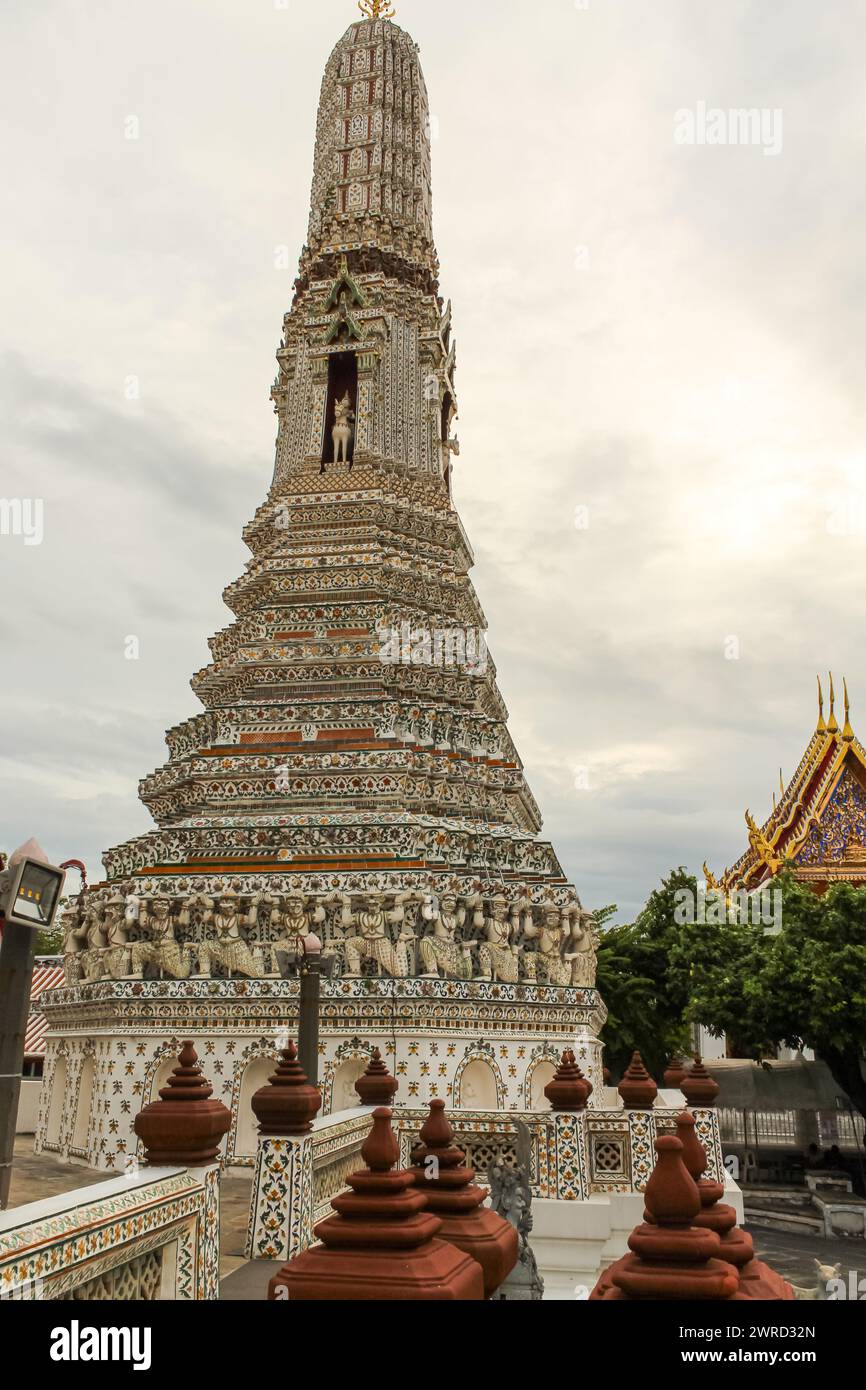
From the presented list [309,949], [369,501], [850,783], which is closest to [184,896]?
[309,949]

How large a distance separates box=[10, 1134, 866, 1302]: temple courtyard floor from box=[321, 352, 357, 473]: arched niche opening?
1845cm

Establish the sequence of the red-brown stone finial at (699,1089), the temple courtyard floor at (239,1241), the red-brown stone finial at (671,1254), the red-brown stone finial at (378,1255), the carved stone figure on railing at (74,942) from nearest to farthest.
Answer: the red-brown stone finial at (671,1254) → the red-brown stone finial at (378,1255) → the temple courtyard floor at (239,1241) → the red-brown stone finial at (699,1089) → the carved stone figure on railing at (74,942)

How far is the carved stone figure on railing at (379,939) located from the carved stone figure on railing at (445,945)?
0.37 m

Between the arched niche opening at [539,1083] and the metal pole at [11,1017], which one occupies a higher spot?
the metal pole at [11,1017]

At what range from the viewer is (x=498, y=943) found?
1906cm

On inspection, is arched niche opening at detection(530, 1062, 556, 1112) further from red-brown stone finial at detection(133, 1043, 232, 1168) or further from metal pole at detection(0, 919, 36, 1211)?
metal pole at detection(0, 919, 36, 1211)

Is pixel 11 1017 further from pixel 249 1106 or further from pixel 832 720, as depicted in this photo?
pixel 832 720

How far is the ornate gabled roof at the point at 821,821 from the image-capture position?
37438 mm

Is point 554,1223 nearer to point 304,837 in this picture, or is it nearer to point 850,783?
point 304,837

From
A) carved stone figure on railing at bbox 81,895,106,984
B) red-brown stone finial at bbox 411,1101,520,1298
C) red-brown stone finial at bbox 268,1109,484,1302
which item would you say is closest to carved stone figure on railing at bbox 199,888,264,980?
carved stone figure on railing at bbox 81,895,106,984

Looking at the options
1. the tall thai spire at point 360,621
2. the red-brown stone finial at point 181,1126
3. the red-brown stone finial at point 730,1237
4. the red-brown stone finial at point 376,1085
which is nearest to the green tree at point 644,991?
the tall thai spire at point 360,621

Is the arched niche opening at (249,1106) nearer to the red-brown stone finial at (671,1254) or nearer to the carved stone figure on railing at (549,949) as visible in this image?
the carved stone figure on railing at (549,949)

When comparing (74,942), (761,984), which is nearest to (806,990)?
(761,984)

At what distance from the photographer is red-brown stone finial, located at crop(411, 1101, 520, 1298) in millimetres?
5617
